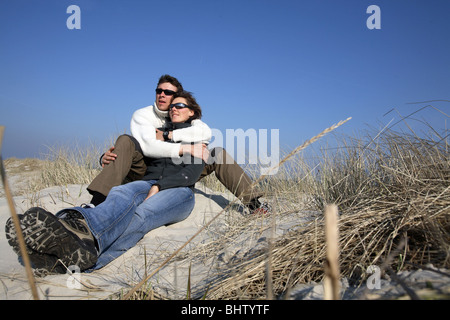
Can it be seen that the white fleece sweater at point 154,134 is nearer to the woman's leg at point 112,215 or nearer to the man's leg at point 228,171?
the man's leg at point 228,171

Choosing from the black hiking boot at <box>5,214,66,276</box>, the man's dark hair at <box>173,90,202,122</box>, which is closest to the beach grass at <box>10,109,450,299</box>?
the black hiking boot at <box>5,214,66,276</box>

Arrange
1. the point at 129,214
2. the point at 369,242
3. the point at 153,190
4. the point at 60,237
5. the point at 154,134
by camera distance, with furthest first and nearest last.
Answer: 1. the point at 154,134
2. the point at 153,190
3. the point at 129,214
4. the point at 60,237
5. the point at 369,242

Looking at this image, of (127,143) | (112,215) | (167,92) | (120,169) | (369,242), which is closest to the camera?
(369,242)

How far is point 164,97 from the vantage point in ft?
11.6

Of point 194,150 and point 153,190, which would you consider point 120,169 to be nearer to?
point 153,190

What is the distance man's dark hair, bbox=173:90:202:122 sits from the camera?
3477 millimetres

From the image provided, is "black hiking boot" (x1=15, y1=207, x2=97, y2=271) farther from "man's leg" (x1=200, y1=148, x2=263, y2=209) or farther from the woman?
"man's leg" (x1=200, y1=148, x2=263, y2=209)

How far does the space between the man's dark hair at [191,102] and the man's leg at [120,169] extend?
2.59ft

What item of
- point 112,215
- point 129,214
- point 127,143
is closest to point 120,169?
point 127,143

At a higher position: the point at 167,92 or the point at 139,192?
the point at 167,92

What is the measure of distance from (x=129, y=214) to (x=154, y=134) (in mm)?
1297
